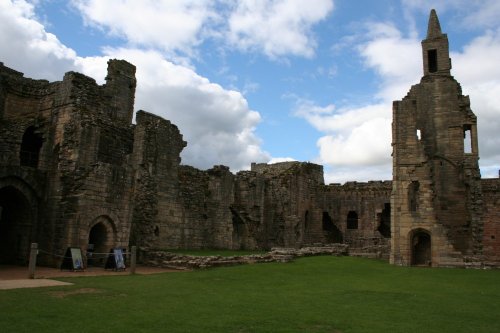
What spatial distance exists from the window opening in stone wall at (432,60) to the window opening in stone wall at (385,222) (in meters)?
16.0

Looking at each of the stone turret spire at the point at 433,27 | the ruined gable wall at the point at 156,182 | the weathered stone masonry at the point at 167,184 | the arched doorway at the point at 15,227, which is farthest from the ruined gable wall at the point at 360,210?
the arched doorway at the point at 15,227

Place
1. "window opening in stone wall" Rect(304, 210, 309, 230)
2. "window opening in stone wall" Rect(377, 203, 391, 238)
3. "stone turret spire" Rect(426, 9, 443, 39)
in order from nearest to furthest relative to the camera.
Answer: "stone turret spire" Rect(426, 9, 443, 39)
"window opening in stone wall" Rect(304, 210, 309, 230)
"window opening in stone wall" Rect(377, 203, 391, 238)

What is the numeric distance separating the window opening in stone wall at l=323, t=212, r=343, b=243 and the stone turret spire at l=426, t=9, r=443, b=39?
19.3 metres

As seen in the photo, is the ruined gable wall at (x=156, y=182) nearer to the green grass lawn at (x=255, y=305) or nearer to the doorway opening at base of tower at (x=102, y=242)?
the doorway opening at base of tower at (x=102, y=242)

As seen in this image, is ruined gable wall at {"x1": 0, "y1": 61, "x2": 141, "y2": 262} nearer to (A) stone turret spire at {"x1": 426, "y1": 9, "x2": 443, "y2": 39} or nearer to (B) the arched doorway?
(B) the arched doorway

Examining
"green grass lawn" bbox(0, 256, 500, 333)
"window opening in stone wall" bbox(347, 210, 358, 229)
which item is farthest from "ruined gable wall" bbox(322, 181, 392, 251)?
"green grass lawn" bbox(0, 256, 500, 333)

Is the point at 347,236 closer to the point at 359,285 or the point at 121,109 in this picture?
the point at 121,109

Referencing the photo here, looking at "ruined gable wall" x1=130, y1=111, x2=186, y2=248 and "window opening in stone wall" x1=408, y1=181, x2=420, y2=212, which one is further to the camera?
"window opening in stone wall" x1=408, y1=181, x2=420, y2=212

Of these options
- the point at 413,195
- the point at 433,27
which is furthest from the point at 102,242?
the point at 433,27

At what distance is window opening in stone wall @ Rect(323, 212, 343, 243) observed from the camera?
4203cm

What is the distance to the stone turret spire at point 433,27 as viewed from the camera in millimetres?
27141

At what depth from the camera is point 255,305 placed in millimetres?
9891

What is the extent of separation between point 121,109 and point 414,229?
21395 mm

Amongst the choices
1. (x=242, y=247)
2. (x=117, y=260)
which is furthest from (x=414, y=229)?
(x=117, y=260)
